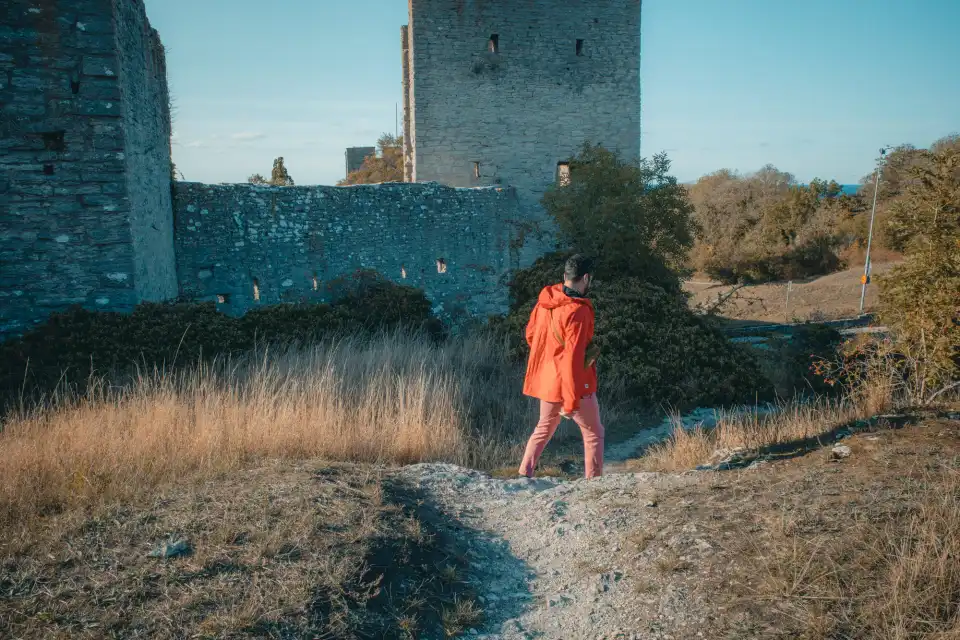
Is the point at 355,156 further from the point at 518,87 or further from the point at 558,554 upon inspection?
the point at 558,554

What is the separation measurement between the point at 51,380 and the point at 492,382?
15.8 ft

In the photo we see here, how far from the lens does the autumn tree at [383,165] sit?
2350 cm

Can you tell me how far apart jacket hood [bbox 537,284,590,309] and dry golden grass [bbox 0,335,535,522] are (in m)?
1.65

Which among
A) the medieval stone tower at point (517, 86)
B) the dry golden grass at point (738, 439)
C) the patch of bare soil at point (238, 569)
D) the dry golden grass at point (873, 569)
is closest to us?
the dry golden grass at point (873, 569)

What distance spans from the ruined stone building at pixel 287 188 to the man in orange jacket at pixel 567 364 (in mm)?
5029

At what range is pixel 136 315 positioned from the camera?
7.55 m

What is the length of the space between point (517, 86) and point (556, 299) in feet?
43.8

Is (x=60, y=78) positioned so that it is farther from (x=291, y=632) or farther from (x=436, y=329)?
(x=291, y=632)

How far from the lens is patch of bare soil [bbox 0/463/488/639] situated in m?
3.05

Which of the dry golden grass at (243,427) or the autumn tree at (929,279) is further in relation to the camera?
the autumn tree at (929,279)

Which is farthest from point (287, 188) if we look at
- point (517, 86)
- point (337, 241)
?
point (517, 86)

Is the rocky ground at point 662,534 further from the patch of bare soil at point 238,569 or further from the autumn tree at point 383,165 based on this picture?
the autumn tree at point 383,165

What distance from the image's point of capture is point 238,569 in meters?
3.45

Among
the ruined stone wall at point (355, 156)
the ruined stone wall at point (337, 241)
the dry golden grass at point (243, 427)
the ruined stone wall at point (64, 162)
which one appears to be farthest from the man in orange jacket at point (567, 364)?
the ruined stone wall at point (355, 156)
